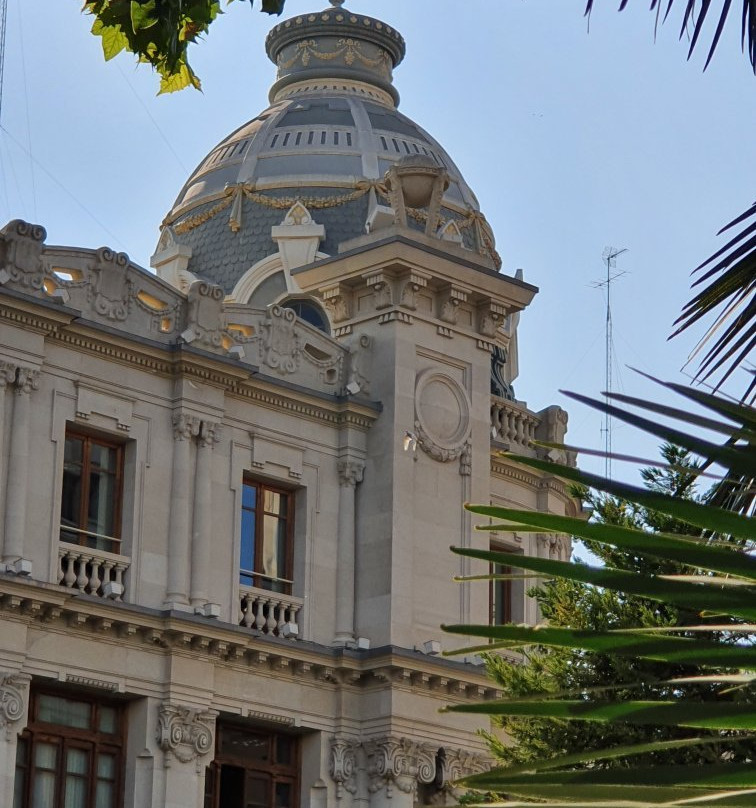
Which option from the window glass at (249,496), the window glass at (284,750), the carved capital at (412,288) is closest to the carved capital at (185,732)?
the window glass at (284,750)

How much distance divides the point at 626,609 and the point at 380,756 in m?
5.58

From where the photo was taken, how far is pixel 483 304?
92.7 feet

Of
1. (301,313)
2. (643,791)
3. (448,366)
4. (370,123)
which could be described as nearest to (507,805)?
(643,791)

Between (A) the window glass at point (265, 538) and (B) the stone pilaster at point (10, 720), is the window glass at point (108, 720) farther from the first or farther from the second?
(A) the window glass at point (265, 538)

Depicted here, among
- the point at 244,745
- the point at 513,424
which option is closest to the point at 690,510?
the point at 244,745

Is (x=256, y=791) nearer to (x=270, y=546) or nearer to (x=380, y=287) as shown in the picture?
(x=270, y=546)

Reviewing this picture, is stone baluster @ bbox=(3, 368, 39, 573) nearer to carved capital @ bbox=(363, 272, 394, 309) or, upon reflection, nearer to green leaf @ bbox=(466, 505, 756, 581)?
carved capital @ bbox=(363, 272, 394, 309)

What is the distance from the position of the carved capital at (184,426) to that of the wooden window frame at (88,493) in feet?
2.43

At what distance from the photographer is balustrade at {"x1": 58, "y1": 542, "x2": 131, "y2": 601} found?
907 inches

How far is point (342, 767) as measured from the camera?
2536 cm

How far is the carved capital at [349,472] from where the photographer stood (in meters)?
26.7

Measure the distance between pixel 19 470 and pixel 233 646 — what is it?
3686mm

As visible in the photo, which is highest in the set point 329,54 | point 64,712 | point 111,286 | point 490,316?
point 329,54

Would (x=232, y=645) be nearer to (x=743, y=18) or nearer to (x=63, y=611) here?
(x=63, y=611)
